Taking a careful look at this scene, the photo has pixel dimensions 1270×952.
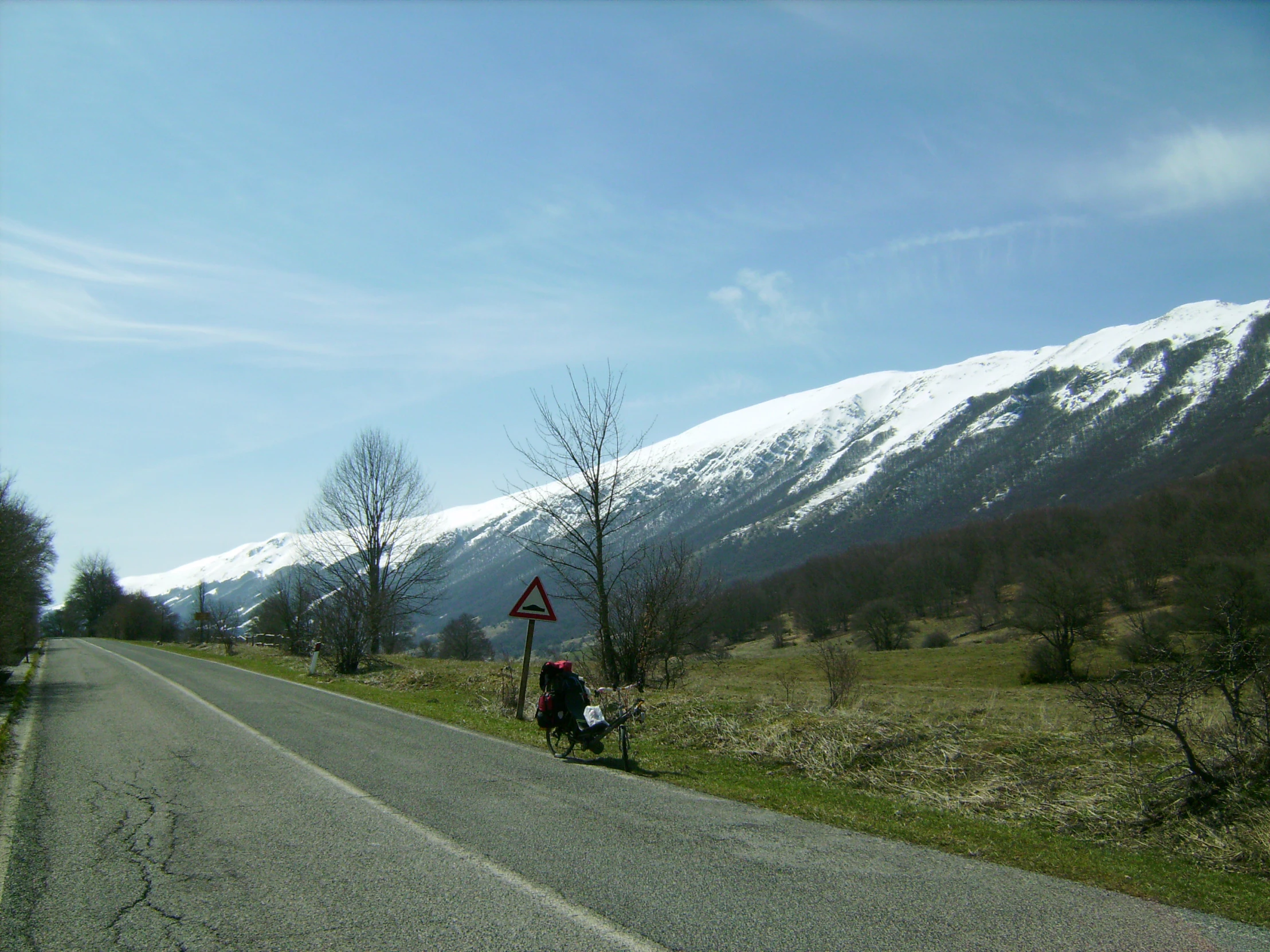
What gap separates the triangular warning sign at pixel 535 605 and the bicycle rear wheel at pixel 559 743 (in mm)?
3053

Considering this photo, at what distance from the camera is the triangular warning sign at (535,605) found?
13.6 meters

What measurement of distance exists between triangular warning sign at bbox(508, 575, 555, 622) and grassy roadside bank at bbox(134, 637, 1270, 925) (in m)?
1.96

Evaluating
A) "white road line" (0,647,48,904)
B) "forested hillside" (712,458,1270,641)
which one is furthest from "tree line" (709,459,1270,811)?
"white road line" (0,647,48,904)

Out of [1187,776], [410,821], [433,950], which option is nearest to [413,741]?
[410,821]

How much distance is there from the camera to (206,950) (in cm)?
399

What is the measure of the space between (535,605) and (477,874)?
871 cm

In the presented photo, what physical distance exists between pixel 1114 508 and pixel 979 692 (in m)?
114

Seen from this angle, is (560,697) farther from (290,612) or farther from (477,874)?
(290,612)

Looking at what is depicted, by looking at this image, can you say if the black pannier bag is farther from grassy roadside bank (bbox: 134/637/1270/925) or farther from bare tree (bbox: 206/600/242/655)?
bare tree (bbox: 206/600/242/655)

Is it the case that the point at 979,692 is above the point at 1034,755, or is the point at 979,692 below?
below

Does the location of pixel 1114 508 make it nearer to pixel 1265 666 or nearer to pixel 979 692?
pixel 979 692

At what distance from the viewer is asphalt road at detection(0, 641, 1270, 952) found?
4.21 metres

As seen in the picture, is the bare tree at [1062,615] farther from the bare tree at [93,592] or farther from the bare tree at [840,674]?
the bare tree at [93,592]

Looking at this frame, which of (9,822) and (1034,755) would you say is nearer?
(9,822)
